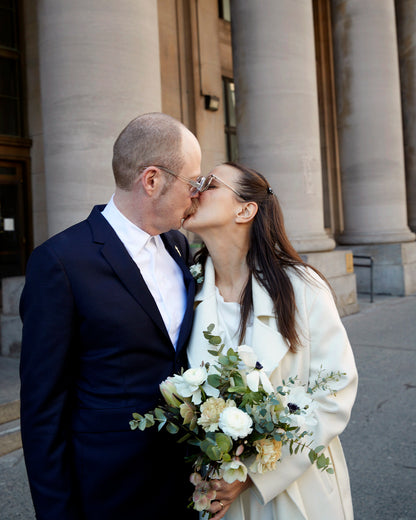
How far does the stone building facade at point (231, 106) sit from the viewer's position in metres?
5.64

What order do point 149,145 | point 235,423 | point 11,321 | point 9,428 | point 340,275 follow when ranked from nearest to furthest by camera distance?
point 235,423, point 149,145, point 9,428, point 11,321, point 340,275

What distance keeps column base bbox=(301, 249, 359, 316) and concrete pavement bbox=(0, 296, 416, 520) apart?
1.93 meters

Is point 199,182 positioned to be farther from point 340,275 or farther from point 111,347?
point 340,275

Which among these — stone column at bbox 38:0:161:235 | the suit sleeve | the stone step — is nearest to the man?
the suit sleeve

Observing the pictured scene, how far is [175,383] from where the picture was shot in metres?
1.70

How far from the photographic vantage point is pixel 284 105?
28.3 ft

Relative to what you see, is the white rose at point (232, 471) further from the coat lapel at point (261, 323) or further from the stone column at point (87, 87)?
the stone column at point (87, 87)

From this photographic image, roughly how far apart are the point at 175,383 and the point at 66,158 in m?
4.53

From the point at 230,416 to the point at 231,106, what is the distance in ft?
39.0

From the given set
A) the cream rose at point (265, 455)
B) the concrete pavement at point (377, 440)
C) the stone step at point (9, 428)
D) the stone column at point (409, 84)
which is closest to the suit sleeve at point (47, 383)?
the cream rose at point (265, 455)

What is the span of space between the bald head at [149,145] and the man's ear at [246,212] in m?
0.39

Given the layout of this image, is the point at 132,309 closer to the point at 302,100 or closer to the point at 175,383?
the point at 175,383

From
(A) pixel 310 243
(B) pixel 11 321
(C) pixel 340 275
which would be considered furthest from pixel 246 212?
(C) pixel 340 275

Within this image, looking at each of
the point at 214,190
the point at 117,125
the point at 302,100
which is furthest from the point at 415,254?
the point at 214,190
